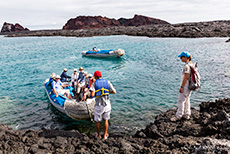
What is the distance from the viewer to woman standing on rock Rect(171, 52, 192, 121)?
6043 millimetres

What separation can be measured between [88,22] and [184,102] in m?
161

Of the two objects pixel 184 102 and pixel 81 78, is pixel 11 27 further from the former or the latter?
pixel 184 102

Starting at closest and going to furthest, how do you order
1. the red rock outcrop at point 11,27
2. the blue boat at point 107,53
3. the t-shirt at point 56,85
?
the t-shirt at point 56,85 → the blue boat at point 107,53 → the red rock outcrop at point 11,27

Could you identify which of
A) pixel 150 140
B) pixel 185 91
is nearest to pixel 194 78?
pixel 185 91

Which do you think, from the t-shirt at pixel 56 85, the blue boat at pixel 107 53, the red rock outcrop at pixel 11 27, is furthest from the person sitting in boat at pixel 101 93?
the red rock outcrop at pixel 11 27

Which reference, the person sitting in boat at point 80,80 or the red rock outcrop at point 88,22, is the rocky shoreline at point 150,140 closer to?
the person sitting in boat at point 80,80

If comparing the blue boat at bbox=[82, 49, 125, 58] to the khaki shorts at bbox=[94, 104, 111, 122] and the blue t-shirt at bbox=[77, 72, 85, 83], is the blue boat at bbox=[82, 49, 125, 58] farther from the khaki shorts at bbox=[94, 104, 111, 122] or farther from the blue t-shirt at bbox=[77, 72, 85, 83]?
the khaki shorts at bbox=[94, 104, 111, 122]

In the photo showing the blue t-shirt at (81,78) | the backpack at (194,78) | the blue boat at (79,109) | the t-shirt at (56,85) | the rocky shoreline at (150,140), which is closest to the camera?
the rocky shoreline at (150,140)

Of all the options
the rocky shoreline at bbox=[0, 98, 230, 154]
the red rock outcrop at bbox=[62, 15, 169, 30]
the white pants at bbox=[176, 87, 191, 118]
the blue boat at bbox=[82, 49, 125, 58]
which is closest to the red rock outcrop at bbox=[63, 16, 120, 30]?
the red rock outcrop at bbox=[62, 15, 169, 30]

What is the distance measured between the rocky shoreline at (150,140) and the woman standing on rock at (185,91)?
0.32 meters

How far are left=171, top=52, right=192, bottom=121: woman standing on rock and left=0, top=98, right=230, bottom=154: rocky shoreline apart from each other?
324mm

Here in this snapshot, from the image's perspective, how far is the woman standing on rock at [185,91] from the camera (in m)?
6.04

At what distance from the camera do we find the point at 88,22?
157500 millimetres

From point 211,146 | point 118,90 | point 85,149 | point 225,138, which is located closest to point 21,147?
point 85,149
